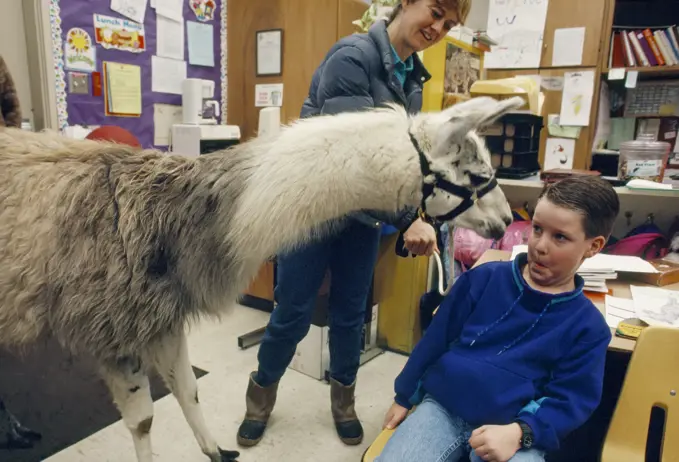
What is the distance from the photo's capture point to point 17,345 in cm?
131

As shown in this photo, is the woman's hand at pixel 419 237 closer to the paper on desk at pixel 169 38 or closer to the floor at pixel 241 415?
the floor at pixel 241 415

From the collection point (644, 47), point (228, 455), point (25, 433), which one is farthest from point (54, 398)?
point (644, 47)

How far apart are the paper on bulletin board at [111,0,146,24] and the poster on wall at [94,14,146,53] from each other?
0.03 metres

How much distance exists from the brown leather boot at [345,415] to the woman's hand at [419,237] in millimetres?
792

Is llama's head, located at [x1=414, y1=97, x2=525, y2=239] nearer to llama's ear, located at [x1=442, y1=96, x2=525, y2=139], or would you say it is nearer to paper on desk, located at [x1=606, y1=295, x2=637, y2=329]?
llama's ear, located at [x1=442, y1=96, x2=525, y2=139]

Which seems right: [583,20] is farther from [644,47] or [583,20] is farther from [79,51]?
[79,51]

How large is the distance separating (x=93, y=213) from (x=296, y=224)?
50 cm

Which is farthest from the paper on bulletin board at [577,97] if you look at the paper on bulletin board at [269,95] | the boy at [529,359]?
the boy at [529,359]

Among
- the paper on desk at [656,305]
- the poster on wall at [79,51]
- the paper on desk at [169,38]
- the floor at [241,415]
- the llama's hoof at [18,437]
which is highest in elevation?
the paper on desk at [169,38]

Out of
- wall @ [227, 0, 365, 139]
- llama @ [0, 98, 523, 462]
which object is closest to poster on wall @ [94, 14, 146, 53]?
wall @ [227, 0, 365, 139]

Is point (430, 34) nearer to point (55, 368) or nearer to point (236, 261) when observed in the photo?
point (236, 261)

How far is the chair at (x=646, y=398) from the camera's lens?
1188 millimetres

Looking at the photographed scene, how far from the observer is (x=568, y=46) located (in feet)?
11.5

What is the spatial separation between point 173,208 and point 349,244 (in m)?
0.68
